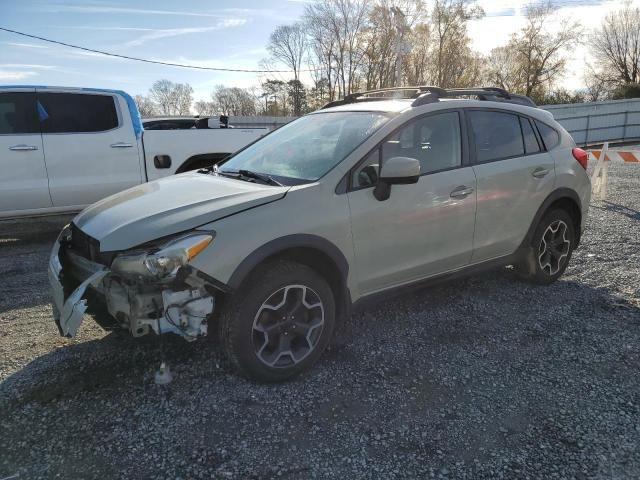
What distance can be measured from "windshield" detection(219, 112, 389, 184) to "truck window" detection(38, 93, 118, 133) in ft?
11.1

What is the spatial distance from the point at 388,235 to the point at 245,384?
1371 millimetres

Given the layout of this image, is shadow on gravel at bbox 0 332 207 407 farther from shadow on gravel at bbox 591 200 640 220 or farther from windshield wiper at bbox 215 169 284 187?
shadow on gravel at bbox 591 200 640 220

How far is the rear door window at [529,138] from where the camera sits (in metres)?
4.35

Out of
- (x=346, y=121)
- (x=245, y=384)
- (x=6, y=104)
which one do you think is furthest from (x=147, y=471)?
(x=6, y=104)

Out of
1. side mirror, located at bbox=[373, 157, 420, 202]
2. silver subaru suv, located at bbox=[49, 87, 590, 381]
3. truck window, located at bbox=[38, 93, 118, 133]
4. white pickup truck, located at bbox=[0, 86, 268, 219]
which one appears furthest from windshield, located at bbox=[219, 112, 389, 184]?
truck window, located at bbox=[38, 93, 118, 133]

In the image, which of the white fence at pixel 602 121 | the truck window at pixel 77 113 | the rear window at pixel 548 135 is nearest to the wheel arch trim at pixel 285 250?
the rear window at pixel 548 135

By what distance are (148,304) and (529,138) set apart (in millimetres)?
3570

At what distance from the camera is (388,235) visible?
3.35m

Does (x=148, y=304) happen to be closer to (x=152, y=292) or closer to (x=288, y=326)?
(x=152, y=292)

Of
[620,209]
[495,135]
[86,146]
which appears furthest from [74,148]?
[620,209]

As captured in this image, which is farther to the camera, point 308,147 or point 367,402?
point 308,147

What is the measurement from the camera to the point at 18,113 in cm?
610

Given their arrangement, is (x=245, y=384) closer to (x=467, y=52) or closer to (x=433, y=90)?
(x=433, y=90)

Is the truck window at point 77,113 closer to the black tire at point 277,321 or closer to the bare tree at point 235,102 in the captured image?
the black tire at point 277,321
